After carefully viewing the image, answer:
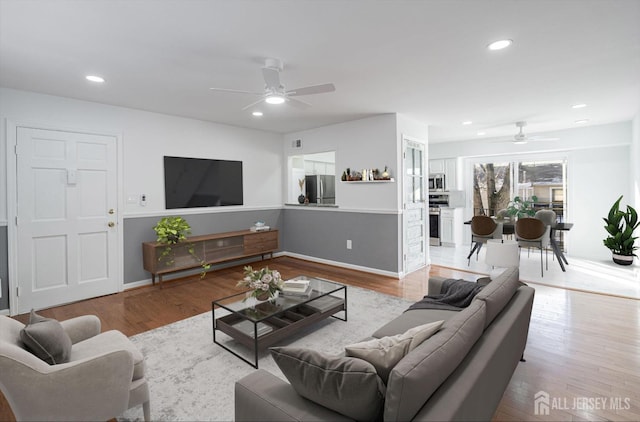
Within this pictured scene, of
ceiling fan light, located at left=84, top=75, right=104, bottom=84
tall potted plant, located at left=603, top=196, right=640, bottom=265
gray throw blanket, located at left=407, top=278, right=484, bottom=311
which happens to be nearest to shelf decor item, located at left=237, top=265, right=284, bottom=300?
gray throw blanket, located at left=407, top=278, right=484, bottom=311

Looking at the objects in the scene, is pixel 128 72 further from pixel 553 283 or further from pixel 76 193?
pixel 553 283

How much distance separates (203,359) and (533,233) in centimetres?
505

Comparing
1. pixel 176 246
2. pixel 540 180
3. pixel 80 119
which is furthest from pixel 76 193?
pixel 540 180

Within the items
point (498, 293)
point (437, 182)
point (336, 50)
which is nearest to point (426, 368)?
point (498, 293)

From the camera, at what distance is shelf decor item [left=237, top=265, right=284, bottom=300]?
9.11ft

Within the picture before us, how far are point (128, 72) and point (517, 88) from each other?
13.8 ft

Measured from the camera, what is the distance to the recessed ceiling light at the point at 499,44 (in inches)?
101

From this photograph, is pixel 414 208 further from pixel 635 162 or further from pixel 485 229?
pixel 635 162

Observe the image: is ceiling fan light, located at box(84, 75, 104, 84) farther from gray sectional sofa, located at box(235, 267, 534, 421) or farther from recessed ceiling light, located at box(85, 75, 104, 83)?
gray sectional sofa, located at box(235, 267, 534, 421)

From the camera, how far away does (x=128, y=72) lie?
125 inches

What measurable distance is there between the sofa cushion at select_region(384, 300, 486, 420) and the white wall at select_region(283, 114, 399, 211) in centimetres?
372

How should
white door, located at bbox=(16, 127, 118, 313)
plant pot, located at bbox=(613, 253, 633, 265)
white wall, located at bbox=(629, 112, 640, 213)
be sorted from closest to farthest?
1. white door, located at bbox=(16, 127, 118, 313)
2. white wall, located at bbox=(629, 112, 640, 213)
3. plant pot, located at bbox=(613, 253, 633, 265)

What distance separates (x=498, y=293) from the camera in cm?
186

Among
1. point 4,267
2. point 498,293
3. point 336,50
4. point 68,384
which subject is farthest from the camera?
point 4,267
